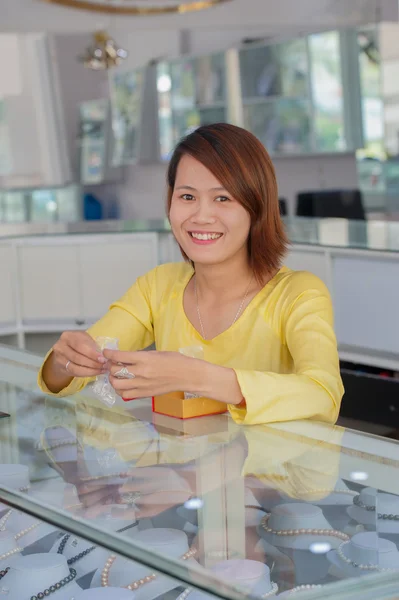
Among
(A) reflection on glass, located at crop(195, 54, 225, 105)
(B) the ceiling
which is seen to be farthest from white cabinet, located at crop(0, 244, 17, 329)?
(B) the ceiling

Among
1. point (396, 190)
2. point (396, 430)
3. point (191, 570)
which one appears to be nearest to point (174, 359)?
point (191, 570)

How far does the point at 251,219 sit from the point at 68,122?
8.48m

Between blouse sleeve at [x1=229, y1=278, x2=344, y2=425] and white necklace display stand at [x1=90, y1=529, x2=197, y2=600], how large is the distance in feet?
1.11

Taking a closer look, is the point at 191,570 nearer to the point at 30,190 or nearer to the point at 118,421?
the point at 118,421

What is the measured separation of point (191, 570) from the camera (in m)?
0.80

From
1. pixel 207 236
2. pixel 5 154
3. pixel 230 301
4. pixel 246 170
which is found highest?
pixel 5 154

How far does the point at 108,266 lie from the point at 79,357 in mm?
3162

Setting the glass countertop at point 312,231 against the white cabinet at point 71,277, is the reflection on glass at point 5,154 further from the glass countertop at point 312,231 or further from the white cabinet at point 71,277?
the white cabinet at point 71,277

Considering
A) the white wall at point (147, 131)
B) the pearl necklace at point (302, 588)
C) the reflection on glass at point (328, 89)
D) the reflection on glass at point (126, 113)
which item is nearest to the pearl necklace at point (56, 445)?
the pearl necklace at point (302, 588)

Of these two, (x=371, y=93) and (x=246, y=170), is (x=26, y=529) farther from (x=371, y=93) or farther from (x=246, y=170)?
(x=371, y=93)

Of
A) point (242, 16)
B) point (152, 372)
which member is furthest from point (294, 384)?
point (242, 16)

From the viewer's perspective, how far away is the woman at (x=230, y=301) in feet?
5.15

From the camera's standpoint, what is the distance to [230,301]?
6.25 ft

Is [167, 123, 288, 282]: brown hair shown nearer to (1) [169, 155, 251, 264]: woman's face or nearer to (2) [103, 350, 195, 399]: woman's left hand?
(1) [169, 155, 251, 264]: woman's face
